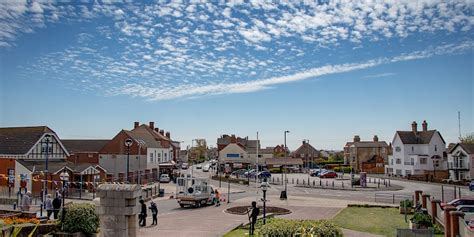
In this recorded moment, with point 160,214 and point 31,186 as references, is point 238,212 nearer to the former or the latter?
point 160,214

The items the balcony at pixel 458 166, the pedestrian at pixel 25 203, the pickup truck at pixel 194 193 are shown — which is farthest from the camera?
the balcony at pixel 458 166

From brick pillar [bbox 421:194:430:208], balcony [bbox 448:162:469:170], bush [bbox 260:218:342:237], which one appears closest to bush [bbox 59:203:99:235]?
bush [bbox 260:218:342:237]

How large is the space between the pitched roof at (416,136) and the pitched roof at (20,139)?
204ft

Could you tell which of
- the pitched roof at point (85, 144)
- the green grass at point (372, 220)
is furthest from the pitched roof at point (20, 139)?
the pitched roof at point (85, 144)

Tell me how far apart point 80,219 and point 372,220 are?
1779 centimetres

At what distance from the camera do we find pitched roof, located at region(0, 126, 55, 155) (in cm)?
4328

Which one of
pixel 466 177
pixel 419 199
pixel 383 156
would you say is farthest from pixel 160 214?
pixel 383 156

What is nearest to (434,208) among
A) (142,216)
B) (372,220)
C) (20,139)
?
(372,220)

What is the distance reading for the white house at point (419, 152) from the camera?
8025 cm

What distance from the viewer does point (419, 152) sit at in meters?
82.2

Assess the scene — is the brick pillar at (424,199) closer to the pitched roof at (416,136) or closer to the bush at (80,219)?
the bush at (80,219)

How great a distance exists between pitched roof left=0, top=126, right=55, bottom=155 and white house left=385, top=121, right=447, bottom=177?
61307 millimetres

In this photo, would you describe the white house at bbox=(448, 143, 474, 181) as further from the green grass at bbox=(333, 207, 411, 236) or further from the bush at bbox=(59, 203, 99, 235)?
the bush at bbox=(59, 203, 99, 235)

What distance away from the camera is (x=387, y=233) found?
23.7 metres
